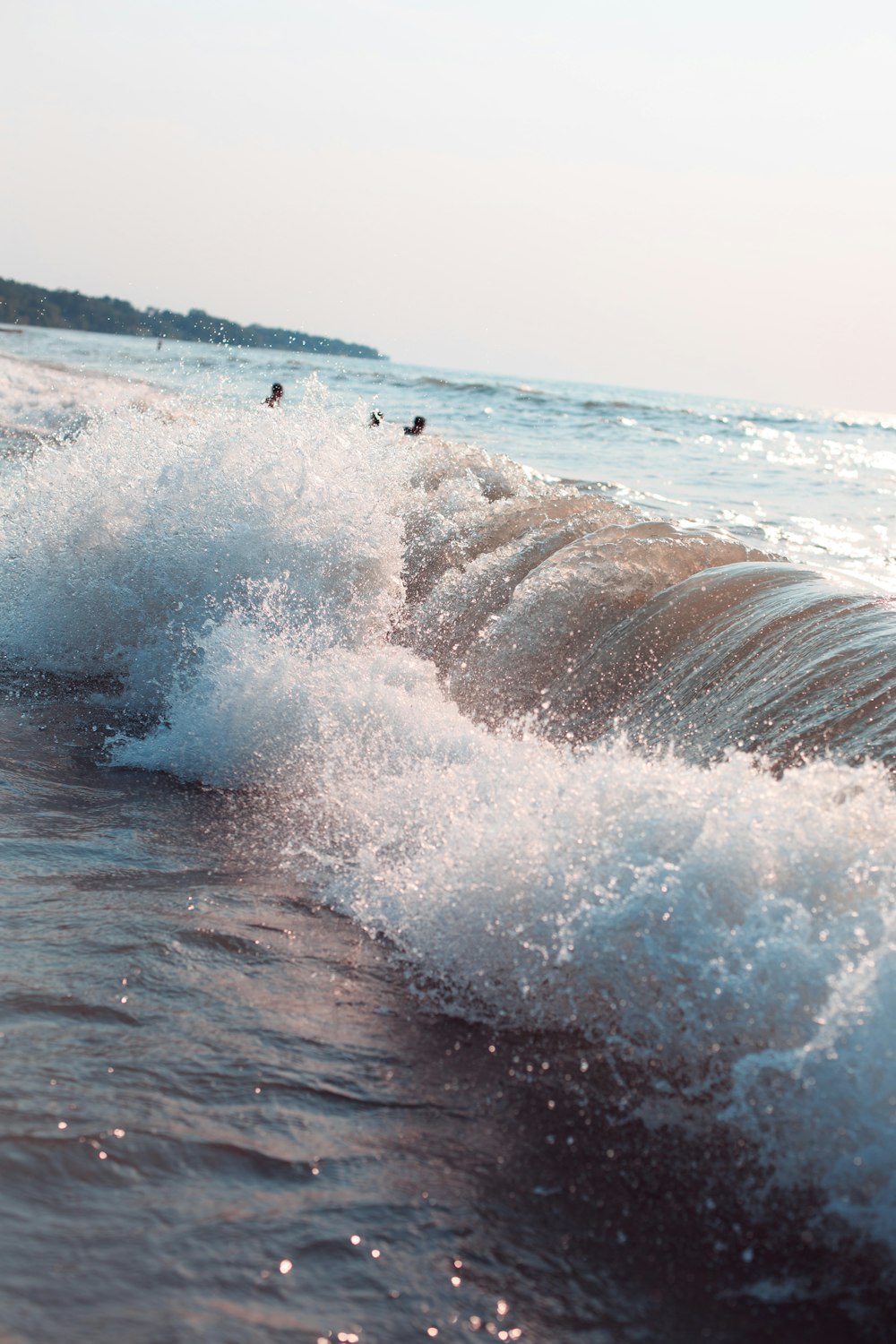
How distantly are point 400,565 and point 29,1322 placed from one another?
19.4 ft

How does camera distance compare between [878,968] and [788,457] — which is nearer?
[878,968]

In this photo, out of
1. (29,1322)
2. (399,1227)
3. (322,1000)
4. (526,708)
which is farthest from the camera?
(526,708)

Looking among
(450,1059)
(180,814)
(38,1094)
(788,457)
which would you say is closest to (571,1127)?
(450,1059)

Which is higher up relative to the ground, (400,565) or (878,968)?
(400,565)

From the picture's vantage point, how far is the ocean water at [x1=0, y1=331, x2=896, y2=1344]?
7.26 ft

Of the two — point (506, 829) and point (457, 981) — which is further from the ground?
point (506, 829)

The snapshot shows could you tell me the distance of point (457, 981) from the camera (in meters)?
3.32

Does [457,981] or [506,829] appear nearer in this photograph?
[457,981]

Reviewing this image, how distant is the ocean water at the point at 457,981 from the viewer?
2.21 metres

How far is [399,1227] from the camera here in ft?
7.64

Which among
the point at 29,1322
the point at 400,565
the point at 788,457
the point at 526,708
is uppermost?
the point at 788,457

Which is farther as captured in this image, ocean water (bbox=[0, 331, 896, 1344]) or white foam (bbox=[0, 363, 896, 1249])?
white foam (bbox=[0, 363, 896, 1249])

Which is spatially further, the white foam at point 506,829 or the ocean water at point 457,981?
the white foam at point 506,829

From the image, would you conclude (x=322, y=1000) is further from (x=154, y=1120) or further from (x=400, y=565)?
(x=400, y=565)
